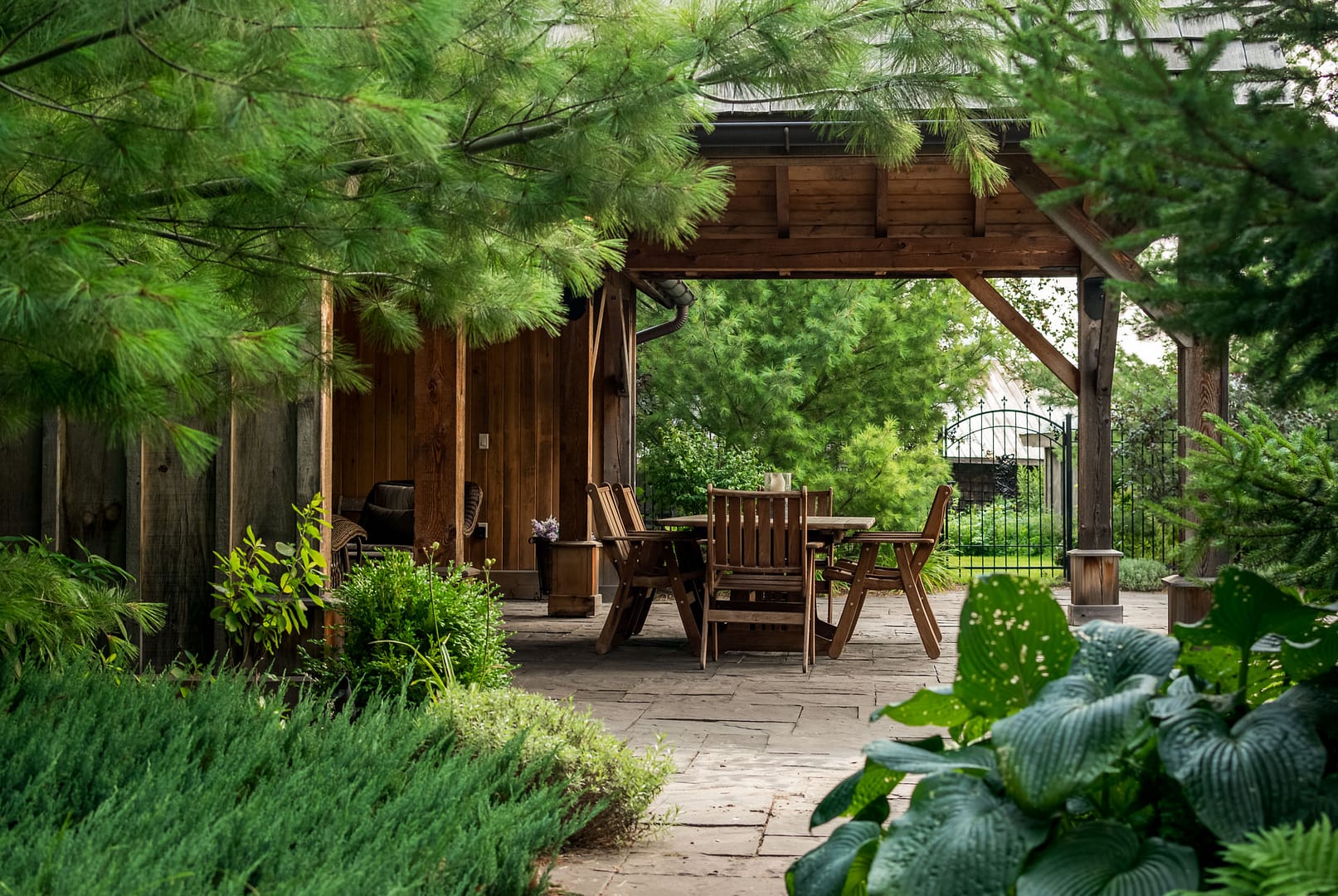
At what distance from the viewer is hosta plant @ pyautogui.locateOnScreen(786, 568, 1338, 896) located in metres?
1.50

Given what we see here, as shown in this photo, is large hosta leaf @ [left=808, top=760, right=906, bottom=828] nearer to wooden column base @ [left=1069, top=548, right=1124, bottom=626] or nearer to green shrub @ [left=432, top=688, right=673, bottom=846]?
green shrub @ [left=432, top=688, right=673, bottom=846]

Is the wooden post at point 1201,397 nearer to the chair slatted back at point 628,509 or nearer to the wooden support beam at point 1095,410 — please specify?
the wooden support beam at point 1095,410

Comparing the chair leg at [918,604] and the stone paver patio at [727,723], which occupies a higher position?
the chair leg at [918,604]

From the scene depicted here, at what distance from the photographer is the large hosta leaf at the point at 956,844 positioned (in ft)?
4.97

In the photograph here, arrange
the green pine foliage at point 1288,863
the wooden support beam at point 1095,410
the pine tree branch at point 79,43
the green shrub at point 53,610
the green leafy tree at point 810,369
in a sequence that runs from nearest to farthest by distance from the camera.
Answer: the green pine foliage at point 1288,863 → the pine tree branch at point 79,43 → the green shrub at point 53,610 → the wooden support beam at point 1095,410 → the green leafy tree at point 810,369

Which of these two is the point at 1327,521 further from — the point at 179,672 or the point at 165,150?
the point at 179,672

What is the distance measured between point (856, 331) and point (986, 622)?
12.3 m

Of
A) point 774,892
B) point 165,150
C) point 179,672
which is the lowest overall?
point 774,892


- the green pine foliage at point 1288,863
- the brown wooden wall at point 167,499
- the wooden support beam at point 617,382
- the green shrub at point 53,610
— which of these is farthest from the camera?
the wooden support beam at point 617,382

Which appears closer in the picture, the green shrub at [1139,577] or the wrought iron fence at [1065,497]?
the green shrub at [1139,577]

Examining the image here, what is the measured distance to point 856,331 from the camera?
13938 mm

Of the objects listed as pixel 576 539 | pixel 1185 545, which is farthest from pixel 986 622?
pixel 576 539

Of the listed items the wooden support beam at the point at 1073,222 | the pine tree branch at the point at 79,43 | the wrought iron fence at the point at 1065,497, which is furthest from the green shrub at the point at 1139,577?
the pine tree branch at the point at 79,43

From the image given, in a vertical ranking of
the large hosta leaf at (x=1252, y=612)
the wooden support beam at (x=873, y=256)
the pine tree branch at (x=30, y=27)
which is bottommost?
the large hosta leaf at (x=1252, y=612)
